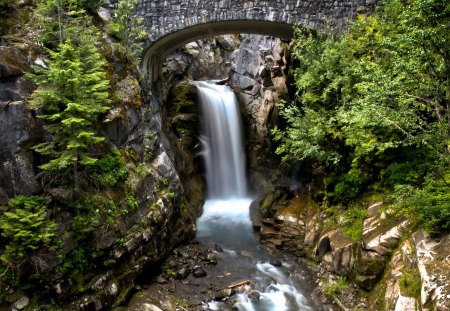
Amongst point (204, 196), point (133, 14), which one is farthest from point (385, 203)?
point (133, 14)

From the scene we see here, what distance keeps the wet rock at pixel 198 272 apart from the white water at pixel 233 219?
2.42ft

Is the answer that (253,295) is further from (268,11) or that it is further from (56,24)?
(268,11)

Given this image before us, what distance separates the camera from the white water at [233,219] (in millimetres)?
9859

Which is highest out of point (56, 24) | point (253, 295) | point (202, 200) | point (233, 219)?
point (56, 24)

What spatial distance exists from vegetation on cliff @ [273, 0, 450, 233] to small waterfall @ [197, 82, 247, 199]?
5586 mm

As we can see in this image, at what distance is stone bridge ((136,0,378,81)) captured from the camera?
12844mm

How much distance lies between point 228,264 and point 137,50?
8.27m

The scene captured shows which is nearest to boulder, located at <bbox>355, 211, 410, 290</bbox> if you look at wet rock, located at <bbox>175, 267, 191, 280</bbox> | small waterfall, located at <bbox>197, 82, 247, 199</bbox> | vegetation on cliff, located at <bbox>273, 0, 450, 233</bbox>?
vegetation on cliff, located at <bbox>273, 0, 450, 233</bbox>

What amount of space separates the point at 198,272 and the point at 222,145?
8730mm

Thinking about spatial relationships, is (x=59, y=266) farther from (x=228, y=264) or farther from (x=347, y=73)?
(x=347, y=73)

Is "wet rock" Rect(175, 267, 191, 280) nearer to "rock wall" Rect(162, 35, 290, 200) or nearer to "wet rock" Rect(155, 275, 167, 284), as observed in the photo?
"wet rock" Rect(155, 275, 167, 284)

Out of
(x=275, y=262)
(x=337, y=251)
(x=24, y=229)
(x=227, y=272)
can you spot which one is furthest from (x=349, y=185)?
(x=24, y=229)

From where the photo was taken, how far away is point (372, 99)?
26.9 ft

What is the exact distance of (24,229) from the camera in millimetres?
7262
